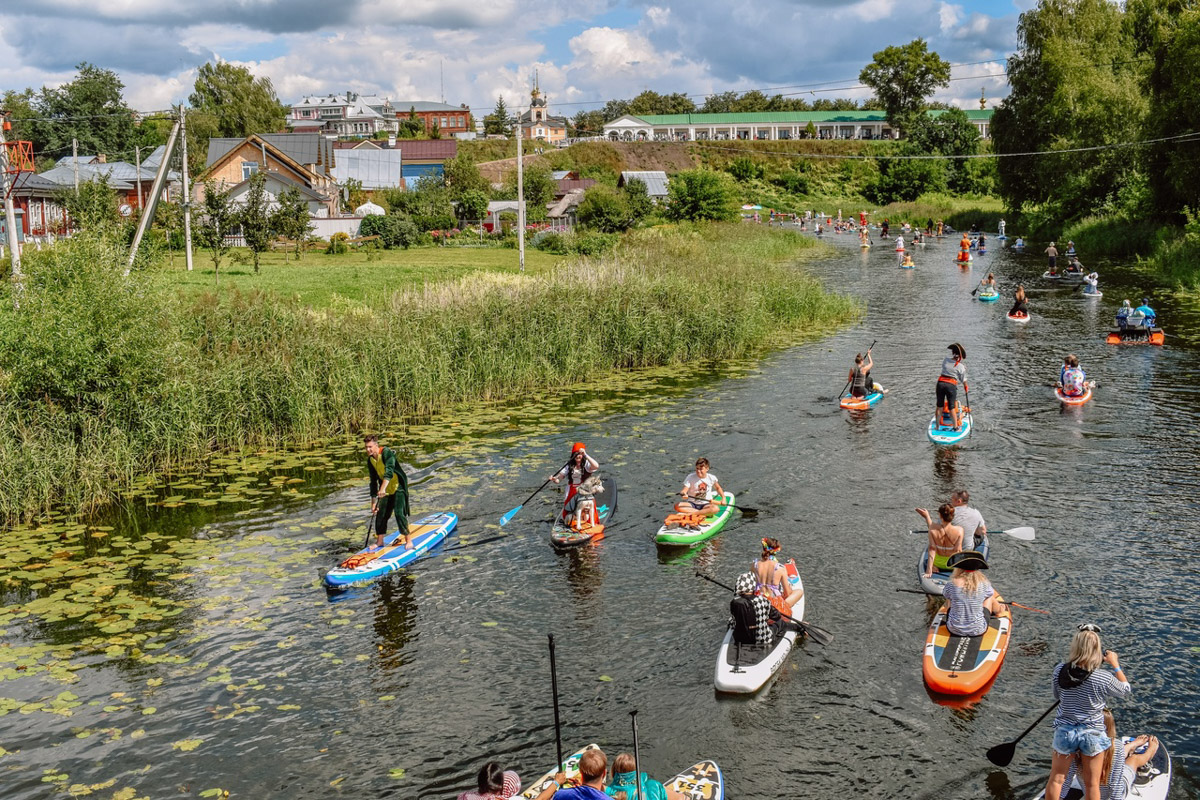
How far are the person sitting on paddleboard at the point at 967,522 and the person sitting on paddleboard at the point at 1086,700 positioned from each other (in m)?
5.94

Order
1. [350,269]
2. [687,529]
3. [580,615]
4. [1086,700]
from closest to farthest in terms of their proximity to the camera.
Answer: [1086,700], [580,615], [687,529], [350,269]

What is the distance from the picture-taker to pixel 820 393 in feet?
95.2

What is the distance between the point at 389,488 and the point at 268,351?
372 inches

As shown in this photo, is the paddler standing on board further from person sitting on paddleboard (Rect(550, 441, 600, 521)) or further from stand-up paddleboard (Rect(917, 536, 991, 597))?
stand-up paddleboard (Rect(917, 536, 991, 597))

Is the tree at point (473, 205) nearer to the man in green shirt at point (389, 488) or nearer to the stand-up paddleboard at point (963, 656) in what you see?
the man in green shirt at point (389, 488)

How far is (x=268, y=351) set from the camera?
966 inches

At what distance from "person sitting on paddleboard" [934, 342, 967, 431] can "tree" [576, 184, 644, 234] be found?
147 ft

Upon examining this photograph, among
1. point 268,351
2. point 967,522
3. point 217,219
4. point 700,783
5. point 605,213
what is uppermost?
point 605,213

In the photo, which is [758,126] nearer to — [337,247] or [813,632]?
[337,247]

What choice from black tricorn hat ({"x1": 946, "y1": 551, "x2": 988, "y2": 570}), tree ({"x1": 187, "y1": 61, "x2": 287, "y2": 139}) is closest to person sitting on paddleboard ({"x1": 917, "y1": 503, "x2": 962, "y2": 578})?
black tricorn hat ({"x1": 946, "y1": 551, "x2": 988, "y2": 570})

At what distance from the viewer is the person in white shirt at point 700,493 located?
18.4 m

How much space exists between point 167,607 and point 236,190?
62.8 m

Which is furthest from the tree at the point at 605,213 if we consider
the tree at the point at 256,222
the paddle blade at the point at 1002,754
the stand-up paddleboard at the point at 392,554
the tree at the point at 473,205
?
the paddle blade at the point at 1002,754

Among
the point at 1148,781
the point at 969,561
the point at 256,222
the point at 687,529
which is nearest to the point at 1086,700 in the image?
the point at 1148,781
